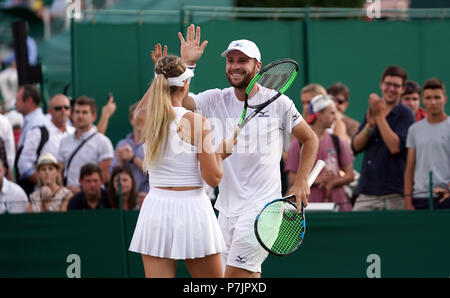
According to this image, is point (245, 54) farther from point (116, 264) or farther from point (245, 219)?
point (116, 264)

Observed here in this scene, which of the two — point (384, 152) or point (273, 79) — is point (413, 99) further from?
point (273, 79)

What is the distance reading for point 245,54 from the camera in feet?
19.6

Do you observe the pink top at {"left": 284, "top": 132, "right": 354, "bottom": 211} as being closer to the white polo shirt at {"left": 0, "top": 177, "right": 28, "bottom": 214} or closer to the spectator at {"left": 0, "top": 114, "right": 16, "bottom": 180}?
the white polo shirt at {"left": 0, "top": 177, "right": 28, "bottom": 214}

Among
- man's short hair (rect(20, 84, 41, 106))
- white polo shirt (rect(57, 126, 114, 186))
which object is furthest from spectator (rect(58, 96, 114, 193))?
man's short hair (rect(20, 84, 41, 106))

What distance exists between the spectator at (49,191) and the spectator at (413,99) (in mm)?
3568

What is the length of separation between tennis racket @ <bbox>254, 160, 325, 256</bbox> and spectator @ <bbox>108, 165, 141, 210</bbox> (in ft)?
9.12

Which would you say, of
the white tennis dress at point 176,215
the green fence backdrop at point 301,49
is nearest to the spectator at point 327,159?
the green fence backdrop at point 301,49

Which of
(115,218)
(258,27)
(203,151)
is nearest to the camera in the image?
(203,151)

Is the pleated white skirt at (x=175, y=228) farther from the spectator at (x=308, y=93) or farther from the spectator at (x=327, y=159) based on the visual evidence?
the spectator at (x=308, y=93)

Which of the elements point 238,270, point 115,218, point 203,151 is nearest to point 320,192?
point 115,218

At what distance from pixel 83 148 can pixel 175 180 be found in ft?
12.8

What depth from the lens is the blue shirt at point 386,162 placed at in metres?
8.22
